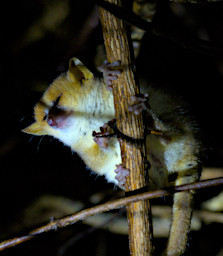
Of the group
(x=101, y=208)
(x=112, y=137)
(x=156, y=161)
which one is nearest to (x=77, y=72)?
(x=112, y=137)

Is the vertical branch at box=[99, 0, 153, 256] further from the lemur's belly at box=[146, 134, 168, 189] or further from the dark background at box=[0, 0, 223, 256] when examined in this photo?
the dark background at box=[0, 0, 223, 256]

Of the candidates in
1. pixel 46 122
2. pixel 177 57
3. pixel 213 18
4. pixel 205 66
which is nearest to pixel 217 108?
pixel 205 66

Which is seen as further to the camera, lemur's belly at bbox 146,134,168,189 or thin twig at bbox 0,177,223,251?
lemur's belly at bbox 146,134,168,189

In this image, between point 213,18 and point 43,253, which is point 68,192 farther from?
point 213,18

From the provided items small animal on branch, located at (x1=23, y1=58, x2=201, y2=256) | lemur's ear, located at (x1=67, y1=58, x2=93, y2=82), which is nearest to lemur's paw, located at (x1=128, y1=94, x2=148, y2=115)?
small animal on branch, located at (x1=23, y1=58, x2=201, y2=256)

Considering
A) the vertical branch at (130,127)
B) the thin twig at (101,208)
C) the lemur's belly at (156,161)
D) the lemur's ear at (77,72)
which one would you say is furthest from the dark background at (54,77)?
the thin twig at (101,208)

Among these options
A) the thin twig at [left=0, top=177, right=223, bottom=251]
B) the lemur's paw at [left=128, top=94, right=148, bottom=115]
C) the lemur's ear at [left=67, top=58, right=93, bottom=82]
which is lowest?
the thin twig at [left=0, top=177, right=223, bottom=251]

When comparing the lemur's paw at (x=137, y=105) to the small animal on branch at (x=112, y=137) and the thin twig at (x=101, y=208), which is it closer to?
the thin twig at (x=101, y=208)
